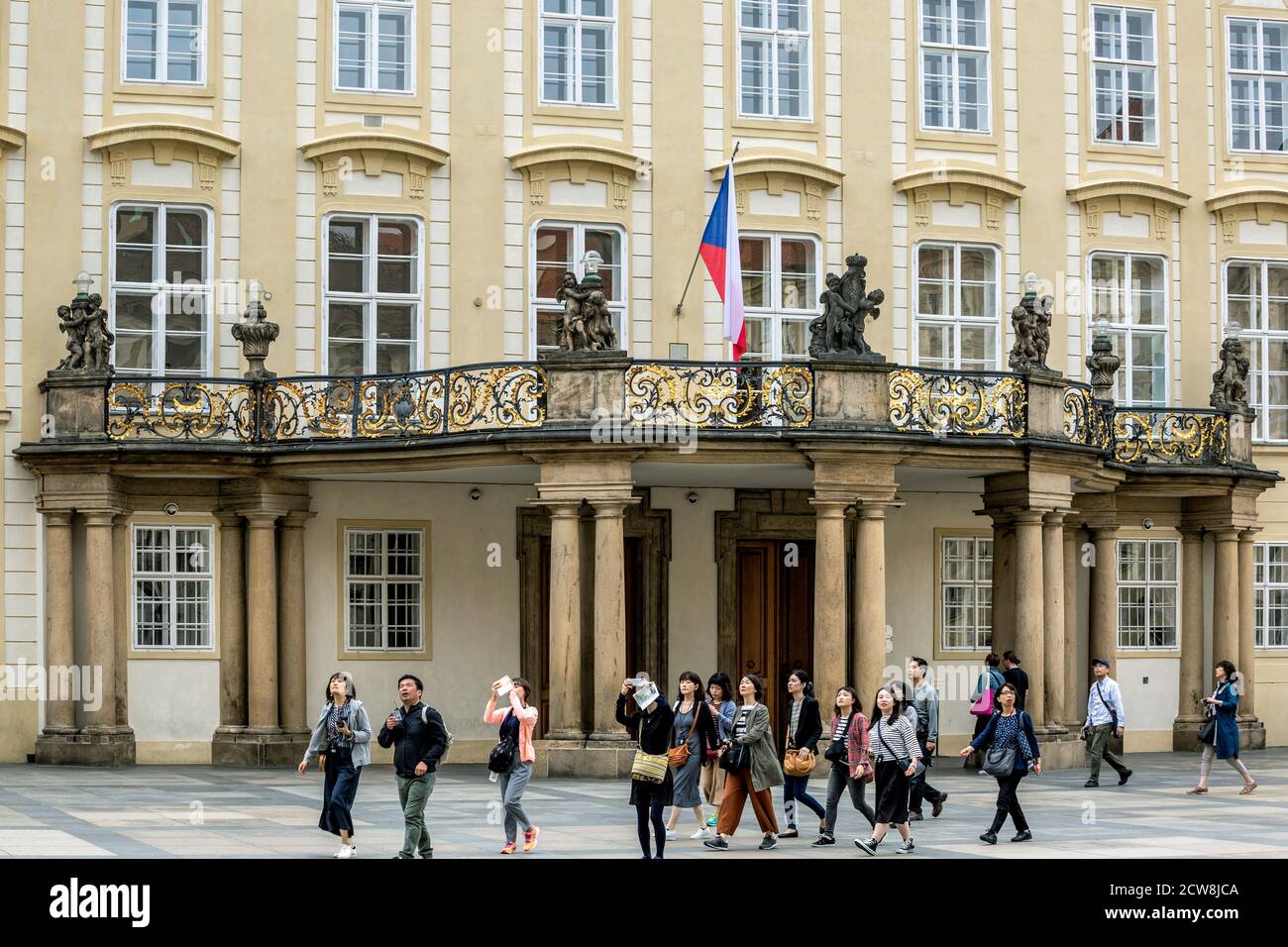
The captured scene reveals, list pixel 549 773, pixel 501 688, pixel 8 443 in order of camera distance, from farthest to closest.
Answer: pixel 8 443 → pixel 549 773 → pixel 501 688

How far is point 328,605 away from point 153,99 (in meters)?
7.44

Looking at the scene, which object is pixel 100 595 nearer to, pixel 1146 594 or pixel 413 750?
pixel 413 750

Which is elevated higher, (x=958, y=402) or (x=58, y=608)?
(x=958, y=402)

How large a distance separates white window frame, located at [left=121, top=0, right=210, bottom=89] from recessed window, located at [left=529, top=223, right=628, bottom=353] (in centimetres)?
520

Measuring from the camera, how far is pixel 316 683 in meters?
29.2

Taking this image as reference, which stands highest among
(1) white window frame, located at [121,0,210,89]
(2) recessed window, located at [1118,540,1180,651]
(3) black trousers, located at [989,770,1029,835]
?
(1) white window frame, located at [121,0,210,89]

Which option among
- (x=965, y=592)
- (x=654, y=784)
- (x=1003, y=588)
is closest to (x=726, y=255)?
(x=1003, y=588)

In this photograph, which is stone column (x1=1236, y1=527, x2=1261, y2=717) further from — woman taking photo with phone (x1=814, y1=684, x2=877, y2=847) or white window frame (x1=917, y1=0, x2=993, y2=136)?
woman taking photo with phone (x1=814, y1=684, x2=877, y2=847)

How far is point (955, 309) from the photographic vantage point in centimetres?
3170

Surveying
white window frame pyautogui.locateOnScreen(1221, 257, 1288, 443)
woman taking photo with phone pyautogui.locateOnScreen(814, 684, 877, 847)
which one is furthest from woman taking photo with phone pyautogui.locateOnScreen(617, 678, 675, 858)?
white window frame pyautogui.locateOnScreen(1221, 257, 1288, 443)

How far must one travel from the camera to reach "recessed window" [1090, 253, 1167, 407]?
32688 millimetres

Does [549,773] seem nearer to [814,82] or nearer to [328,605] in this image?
[328,605]

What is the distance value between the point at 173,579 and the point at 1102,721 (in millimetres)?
12574
